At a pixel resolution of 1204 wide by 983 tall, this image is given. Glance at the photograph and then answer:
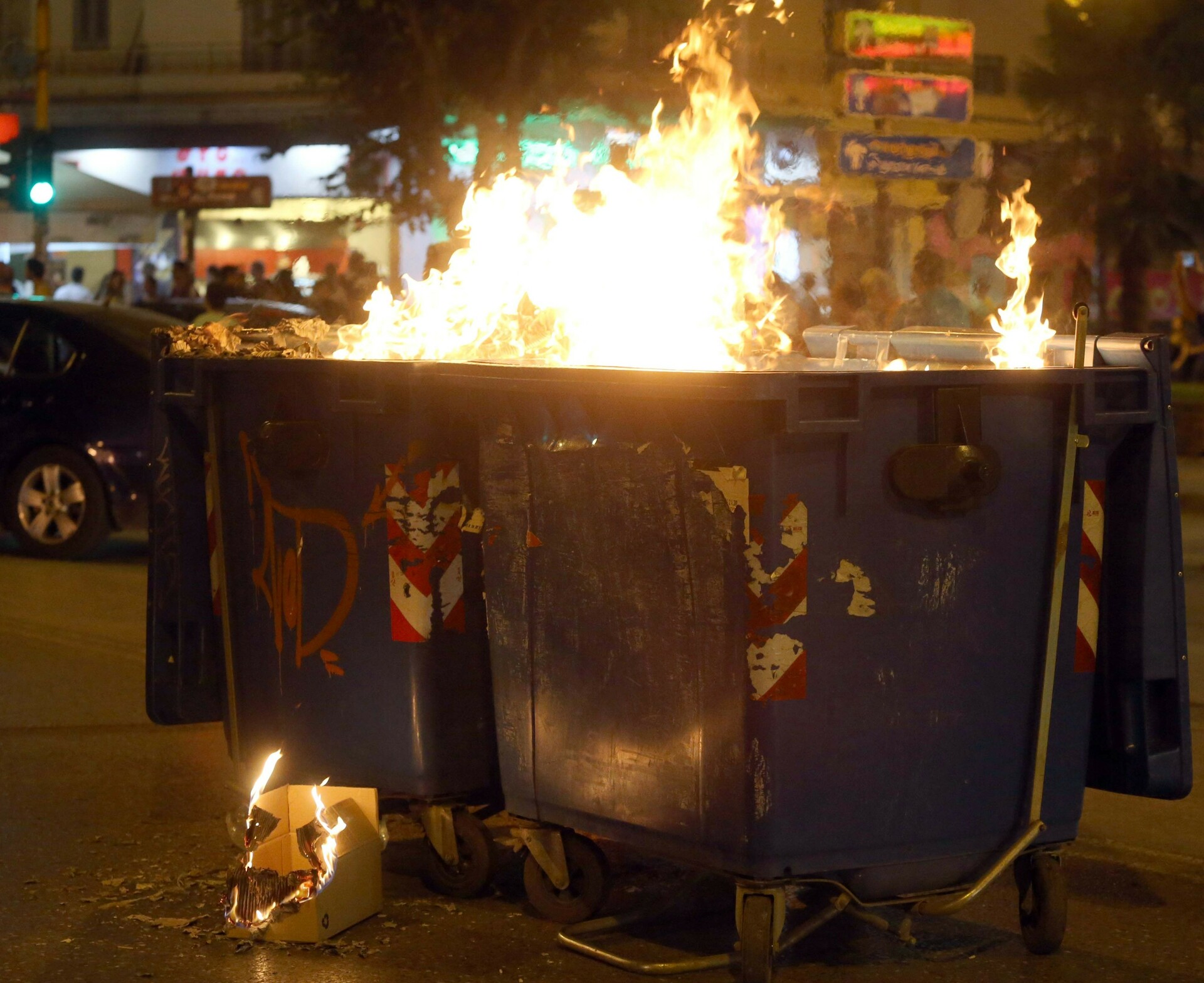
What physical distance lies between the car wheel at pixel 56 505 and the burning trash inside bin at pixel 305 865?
6.13 metres

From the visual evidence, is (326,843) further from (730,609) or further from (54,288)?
(54,288)

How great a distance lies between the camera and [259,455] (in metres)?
4.50

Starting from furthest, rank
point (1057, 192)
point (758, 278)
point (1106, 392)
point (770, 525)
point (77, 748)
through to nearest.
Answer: point (1057, 192), point (758, 278), point (77, 748), point (1106, 392), point (770, 525)

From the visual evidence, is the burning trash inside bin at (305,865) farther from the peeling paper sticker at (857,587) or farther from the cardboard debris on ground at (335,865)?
the peeling paper sticker at (857,587)

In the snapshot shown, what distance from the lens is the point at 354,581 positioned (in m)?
4.46

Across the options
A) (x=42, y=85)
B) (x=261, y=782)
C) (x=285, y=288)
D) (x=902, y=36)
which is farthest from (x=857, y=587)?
(x=42, y=85)

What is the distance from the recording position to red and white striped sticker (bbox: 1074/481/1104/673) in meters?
4.04

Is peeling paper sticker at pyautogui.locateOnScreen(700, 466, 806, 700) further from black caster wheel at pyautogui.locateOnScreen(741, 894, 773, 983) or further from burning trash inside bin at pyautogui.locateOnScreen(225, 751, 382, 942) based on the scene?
burning trash inside bin at pyautogui.locateOnScreen(225, 751, 382, 942)

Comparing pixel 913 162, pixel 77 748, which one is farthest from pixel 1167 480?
pixel 913 162

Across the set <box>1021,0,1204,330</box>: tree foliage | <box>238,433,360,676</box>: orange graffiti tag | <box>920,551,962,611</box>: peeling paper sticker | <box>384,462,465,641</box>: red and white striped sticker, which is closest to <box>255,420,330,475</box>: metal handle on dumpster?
<box>238,433,360,676</box>: orange graffiti tag

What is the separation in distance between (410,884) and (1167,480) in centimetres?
219

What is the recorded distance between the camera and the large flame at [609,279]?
4906 millimetres

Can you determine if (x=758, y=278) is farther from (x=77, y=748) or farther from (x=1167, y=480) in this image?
(x=1167, y=480)

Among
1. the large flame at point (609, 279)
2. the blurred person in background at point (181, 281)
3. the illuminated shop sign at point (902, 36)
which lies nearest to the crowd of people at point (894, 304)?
the illuminated shop sign at point (902, 36)
